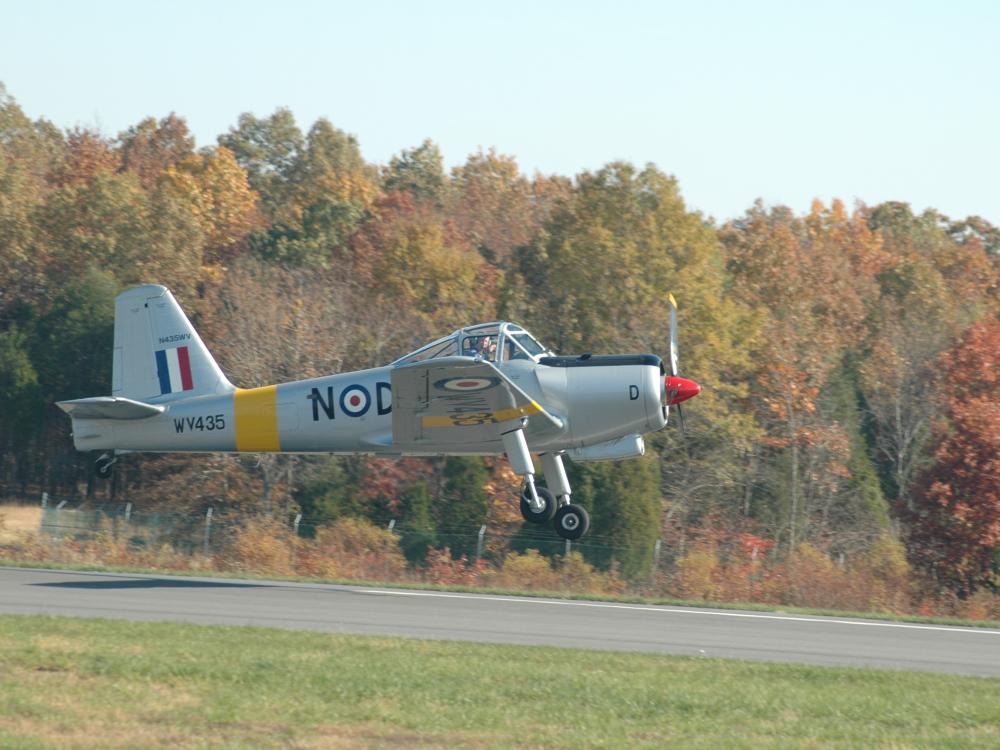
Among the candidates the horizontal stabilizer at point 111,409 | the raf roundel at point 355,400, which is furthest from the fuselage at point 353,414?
the horizontal stabilizer at point 111,409

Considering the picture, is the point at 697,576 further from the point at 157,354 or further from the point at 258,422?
the point at 157,354

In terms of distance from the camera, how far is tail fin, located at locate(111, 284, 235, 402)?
2081 cm

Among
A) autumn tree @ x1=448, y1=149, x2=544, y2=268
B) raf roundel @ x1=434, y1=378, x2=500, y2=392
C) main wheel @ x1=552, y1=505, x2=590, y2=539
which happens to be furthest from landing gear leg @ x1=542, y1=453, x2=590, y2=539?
autumn tree @ x1=448, y1=149, x2=544, y2=268

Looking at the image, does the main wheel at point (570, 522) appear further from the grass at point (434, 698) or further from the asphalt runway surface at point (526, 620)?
the grass at point (434, 698)

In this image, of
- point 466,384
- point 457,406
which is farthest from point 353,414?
point 466,384

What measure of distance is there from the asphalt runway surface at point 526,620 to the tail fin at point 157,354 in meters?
2.99

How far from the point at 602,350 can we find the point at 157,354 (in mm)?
21994

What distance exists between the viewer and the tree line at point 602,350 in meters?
34.6

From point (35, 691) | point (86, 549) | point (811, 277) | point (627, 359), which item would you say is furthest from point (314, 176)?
point (35, 691)

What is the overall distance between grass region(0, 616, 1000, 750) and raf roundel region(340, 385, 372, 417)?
6.47m

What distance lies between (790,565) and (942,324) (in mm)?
24546

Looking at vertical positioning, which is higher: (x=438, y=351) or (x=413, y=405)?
(x=438, y=351)

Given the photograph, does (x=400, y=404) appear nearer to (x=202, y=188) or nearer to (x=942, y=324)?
(x=942, y=324)

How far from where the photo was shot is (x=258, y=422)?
2038cm
